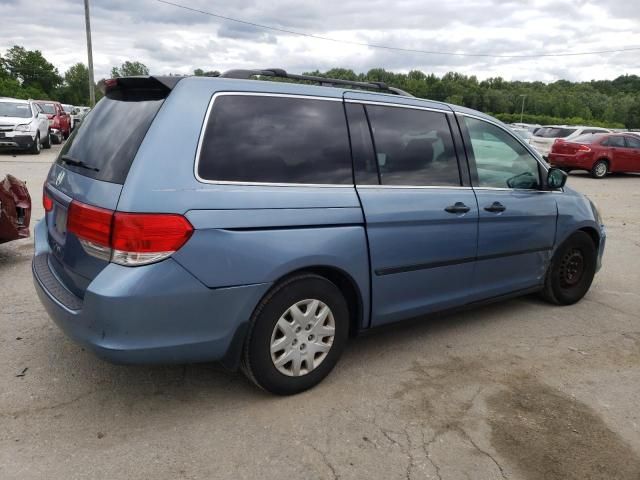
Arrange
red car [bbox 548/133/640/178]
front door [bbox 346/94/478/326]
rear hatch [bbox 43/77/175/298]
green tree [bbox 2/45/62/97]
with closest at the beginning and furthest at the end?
1. rear hatch [bbox 43/77/175/298]
2. front door [bbox 346/94/478/326]
3. red car [bbox 548/133/640/178]
4. green tree [bbox 2/45/62/97]

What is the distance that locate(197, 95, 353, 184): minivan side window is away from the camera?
288 cm

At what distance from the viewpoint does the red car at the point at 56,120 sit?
23.0m

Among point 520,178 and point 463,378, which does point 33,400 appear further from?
point 520,178

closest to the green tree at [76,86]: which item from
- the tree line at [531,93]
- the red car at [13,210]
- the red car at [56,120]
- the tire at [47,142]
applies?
the tree line at [531,93]

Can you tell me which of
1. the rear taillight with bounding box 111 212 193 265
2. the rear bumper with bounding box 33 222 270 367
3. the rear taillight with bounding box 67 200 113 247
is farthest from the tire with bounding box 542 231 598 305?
the rear taillight with bounding box 67 200 113 247

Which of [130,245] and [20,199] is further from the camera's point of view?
[20,199]

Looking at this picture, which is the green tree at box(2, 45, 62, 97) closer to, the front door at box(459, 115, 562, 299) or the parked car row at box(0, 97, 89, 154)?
the parked car row at box(0, 97, 89, 154)

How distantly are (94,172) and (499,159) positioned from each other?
2.91 metres

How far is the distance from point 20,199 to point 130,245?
152 inches

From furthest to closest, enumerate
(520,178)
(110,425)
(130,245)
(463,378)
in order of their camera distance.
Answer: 1. (520,178)
2. (463,378)
3. (110,425)
4. (130,245)

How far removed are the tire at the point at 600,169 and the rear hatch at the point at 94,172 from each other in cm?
1753

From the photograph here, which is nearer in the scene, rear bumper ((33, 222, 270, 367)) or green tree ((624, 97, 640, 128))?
rear bumper ((33, 222, 270, 367))

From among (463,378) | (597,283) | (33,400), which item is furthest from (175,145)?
(597,283)

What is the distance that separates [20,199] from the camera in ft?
18.9
